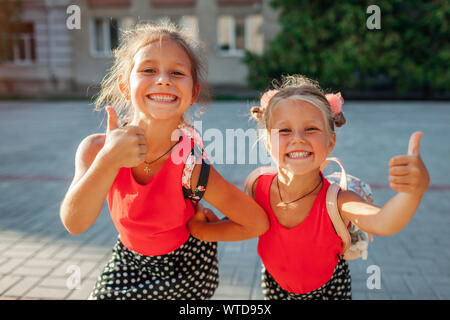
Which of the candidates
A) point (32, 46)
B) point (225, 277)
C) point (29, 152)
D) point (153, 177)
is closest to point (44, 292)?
point (225, 277)

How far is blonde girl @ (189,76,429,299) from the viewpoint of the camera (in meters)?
1.73

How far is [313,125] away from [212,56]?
1827cm

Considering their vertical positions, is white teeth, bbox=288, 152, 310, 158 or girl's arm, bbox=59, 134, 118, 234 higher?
white teeth, bbox=288, 152, 310, 158

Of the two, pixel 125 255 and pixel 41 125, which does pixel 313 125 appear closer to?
pixel 125 255

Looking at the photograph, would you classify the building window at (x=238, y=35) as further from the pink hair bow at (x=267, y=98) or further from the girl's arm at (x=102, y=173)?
the girl's arm at (x=102, y=173)

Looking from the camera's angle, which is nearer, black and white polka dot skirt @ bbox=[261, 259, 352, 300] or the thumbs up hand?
the thumbs up hand

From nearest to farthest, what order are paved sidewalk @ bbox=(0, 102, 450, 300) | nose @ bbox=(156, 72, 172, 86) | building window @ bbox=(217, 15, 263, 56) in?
nose @ bbox=(156, 72, 172, 86) → paved sidewalk @ bbox=(0, 102, 450, 300) → building window @ bbox=(217, 15, 263, 56)

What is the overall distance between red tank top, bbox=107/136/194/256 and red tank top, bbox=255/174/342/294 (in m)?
0.42

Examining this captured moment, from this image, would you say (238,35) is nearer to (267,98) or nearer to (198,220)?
(267,98)

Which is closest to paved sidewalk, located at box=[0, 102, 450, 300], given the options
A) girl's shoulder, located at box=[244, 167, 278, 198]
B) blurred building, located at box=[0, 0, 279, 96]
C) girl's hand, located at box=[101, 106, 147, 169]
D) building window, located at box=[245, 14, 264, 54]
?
girl's shoulder, located at box=[244, 167, 278, 198]

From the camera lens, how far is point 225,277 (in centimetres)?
303

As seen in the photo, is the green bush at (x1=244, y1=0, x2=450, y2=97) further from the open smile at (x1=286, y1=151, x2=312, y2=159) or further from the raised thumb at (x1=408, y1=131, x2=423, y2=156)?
the raised thumb at (x1=408, y1=131, x2=423, y2=156)

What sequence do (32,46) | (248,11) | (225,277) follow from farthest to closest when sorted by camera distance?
(32,46) < (248,11) < (225,277)

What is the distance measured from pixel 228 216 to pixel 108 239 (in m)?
2.15
